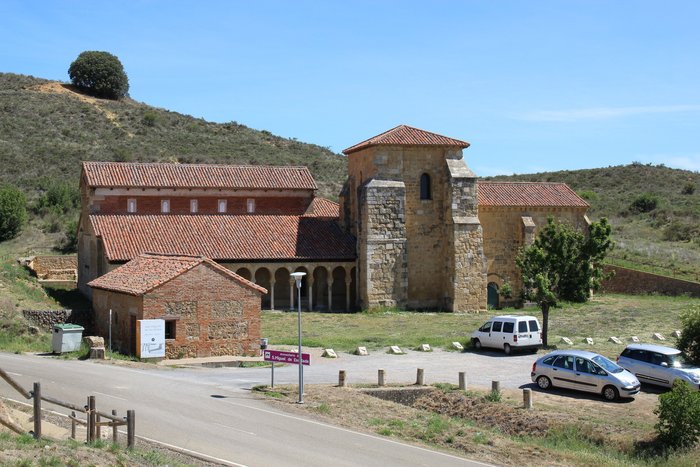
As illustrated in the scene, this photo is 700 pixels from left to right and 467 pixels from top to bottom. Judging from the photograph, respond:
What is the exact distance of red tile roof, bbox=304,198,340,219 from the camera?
4828cm

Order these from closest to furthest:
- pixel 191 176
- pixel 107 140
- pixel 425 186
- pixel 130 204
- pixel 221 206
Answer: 1. pixel 425 186
2. pixel 130 204
3. pixel 191 176
4. pixel 221 206
5. pixel 107 140

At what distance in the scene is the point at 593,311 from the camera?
41.9m

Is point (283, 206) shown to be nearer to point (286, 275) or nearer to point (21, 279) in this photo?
point (286, 275)

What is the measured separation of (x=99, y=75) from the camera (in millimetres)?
92250

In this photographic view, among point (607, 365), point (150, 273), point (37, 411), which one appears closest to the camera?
point (37, 411)

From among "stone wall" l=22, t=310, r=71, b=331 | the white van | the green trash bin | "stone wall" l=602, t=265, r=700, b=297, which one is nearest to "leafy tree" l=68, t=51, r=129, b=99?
"stone wall" l=602, t=265, r=700, b=297

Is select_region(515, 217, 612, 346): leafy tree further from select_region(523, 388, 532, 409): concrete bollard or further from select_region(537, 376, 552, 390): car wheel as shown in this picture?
select_region(523, 388, 532, 409): concrete bollard

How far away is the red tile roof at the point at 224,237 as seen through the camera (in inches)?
1585

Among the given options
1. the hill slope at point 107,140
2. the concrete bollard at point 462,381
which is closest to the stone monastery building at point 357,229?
the concrete bollard at point 462,381

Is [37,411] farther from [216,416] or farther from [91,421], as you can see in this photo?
[216,416]

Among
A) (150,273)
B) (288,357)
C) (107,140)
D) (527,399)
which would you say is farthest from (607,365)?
(107,140)

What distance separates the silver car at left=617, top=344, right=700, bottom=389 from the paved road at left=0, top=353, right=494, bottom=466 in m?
9.60

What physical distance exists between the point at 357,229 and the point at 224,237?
712cm

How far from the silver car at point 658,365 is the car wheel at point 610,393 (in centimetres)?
207
